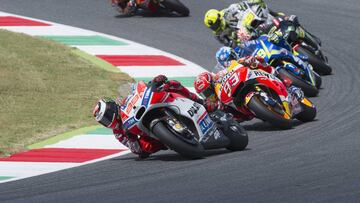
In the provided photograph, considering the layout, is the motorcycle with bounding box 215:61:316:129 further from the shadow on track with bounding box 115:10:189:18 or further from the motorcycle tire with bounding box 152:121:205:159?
the shadow on track with bounding box 115:10:189:18

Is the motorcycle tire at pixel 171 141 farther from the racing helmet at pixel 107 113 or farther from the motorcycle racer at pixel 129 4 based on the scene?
the motorcycle racer at pixel 129 4

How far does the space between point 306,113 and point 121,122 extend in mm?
3025

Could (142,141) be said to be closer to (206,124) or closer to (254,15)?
(206,124)

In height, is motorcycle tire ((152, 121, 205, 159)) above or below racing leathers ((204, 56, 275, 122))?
above

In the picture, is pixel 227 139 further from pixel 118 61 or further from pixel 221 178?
pixel 118 61

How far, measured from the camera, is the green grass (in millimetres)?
14492

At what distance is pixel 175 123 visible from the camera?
11.6 metres

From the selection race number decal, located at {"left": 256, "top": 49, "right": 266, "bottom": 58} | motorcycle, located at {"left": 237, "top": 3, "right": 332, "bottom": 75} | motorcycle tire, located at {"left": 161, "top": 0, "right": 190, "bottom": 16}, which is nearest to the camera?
race number decal, located at {"left": 256, "top": 49, "right": 266, "bottom": 58}

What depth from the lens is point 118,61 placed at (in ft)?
63.2

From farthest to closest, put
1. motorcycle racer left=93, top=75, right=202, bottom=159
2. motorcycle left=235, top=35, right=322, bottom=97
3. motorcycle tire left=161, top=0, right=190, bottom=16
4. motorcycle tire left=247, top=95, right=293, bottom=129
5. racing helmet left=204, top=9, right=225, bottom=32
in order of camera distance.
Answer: motorcycle tire left=161, top=0, right=190, bottom=16, racing helmet left=204, top=9, right=225, bottom=32, motorcycle left=235, top=35, right=322, bottom=97, motorcycle tire left=247, top=95, right=293, bottom=129, motorcycle racer left=93, top=75, right=202, bottom=159

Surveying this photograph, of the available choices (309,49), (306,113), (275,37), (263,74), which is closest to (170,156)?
(263,74)

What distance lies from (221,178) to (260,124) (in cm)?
414

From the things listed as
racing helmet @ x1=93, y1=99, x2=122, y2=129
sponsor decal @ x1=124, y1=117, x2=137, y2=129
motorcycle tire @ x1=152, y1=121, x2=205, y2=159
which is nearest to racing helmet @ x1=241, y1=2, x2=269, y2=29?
racing helmet @ x1=93, y1=99, x2=122, y2=129

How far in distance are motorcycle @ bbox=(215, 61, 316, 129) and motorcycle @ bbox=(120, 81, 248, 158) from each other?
48.0 inches
